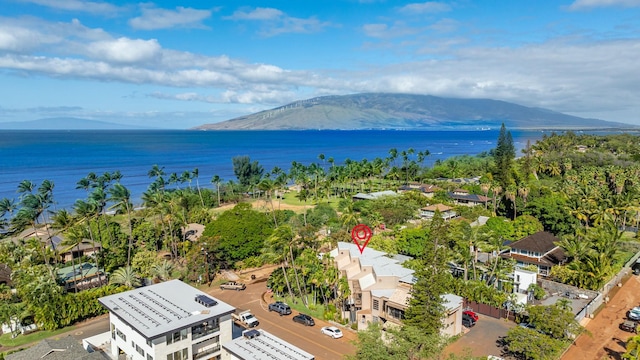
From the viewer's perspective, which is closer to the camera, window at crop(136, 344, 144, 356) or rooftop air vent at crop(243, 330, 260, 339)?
window at crop(136, 344, 144, 356)

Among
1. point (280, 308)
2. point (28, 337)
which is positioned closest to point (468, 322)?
point (280, 308)

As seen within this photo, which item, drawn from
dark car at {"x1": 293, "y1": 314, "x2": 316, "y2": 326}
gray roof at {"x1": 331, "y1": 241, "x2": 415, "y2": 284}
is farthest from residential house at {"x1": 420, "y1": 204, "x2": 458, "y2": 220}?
dark car at {"x1": 293, "y1": 314, "x2": 316, "y2": 326}

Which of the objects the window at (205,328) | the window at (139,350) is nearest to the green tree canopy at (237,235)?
the window at (205,328)

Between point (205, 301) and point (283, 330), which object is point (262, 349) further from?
point (283, 330)

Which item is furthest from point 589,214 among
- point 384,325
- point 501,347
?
point 384,325

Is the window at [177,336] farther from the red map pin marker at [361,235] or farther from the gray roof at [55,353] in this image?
the red map pin marker at [361,235]

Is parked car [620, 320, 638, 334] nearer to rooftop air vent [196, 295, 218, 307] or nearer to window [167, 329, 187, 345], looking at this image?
rooftop air vent [196, 295, 218, 307]
